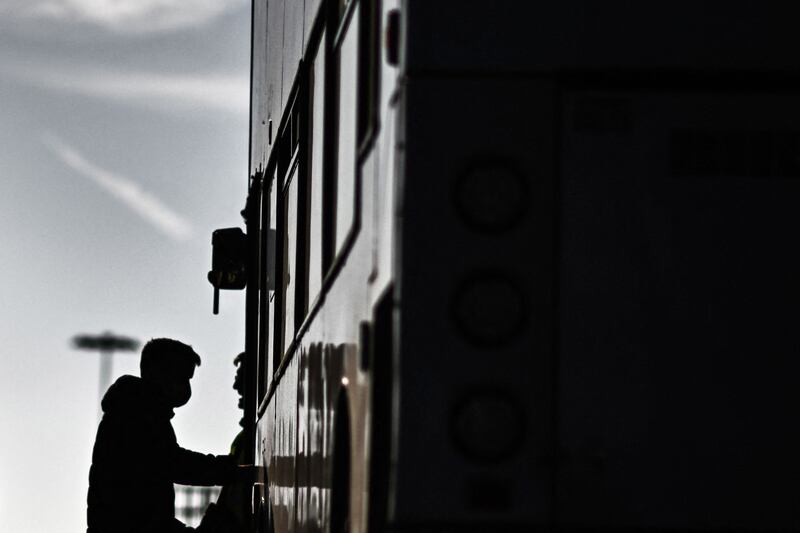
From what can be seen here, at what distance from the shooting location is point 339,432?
5582mm

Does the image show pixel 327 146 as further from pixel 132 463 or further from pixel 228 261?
pixel 228 261

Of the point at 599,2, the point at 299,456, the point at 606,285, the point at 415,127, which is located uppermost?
the point at 599,2

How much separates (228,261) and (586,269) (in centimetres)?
768

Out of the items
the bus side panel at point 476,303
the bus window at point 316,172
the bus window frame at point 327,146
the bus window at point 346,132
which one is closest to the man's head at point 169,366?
the bus window frame at point 327,146

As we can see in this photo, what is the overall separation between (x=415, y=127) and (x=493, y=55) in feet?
0.84

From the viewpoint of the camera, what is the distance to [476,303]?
177 inches

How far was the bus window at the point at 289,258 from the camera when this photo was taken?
7.68 metres

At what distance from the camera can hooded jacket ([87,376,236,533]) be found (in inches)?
350

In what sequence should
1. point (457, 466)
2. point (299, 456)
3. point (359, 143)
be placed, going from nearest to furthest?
point (457, 466)
point (359, 143)
point (299, 456)

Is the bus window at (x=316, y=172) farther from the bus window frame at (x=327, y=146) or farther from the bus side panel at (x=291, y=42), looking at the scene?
the bus side panel at (x=291, y=42)

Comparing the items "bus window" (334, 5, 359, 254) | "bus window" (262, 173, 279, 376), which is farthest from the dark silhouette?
"bus window" (334, 5, 359, 254)

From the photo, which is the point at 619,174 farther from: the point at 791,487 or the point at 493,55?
the point at 791,487

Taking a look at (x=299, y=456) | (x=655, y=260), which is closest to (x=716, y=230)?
(x=655, y=260)

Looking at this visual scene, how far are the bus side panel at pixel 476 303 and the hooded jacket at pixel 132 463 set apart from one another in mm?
4576
